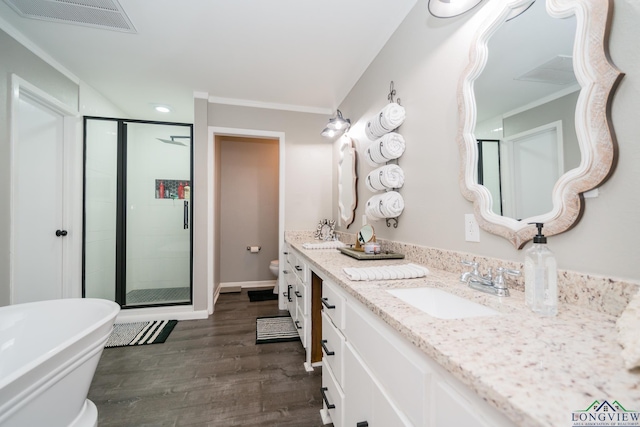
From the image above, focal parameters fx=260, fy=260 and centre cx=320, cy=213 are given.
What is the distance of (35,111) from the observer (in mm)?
2346

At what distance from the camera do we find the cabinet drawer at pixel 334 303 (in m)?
1.15

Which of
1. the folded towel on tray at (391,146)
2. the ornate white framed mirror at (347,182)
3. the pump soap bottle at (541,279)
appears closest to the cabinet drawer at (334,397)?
the pump soap bottle at (541,279)

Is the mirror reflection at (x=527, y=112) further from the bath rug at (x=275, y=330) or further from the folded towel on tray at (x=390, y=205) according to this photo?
the bath rug at (x=275, y=330)

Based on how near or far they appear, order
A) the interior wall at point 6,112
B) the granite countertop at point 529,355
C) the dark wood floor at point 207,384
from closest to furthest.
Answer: the granite countertop at point 529,355 → the dark wood floor at point 207,384 → the interior wall at point 6,112

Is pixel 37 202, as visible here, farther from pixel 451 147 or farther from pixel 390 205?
pixel 451 147

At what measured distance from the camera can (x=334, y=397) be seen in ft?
4.16

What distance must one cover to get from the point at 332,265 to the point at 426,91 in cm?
116

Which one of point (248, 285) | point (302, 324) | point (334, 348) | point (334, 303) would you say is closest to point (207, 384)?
point (302, 324)

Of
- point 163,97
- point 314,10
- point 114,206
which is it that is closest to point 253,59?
point 314,10

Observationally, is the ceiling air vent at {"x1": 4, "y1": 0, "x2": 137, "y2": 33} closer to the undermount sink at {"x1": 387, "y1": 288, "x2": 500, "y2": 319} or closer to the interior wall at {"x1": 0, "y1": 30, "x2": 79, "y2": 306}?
the interior wall at {"x1": 0, "y1": 30, "x2": 79, "y2": 306}

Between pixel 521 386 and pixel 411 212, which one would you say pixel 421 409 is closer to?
pixel 521 386

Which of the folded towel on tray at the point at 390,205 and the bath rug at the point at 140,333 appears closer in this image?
the folded towel on tray at the point at 390,205

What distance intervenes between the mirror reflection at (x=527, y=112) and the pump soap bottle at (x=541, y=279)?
0.23 metres

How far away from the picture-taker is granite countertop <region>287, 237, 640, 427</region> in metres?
0.40
